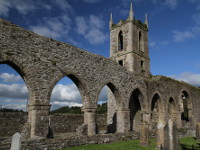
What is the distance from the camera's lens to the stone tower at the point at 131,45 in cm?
2075

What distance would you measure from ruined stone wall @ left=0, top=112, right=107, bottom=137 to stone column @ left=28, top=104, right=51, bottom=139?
212 inches

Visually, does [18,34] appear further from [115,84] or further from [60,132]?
[60,132]

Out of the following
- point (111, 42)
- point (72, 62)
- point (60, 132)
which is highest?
point (111, 42)

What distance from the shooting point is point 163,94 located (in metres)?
19.0

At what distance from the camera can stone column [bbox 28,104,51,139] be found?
9.74 m

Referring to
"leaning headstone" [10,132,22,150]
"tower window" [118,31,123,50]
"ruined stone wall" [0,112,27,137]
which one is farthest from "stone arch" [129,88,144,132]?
"leaning headstone" [10,132,22,150]

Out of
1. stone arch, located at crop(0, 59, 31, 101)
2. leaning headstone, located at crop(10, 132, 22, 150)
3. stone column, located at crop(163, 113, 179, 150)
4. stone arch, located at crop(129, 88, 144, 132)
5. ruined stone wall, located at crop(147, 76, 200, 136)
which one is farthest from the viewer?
ruined stone wall, located at crop(147, 76, 200, 136)

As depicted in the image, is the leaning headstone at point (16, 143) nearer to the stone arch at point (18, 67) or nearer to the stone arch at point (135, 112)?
the stone arch at point (18, 67)

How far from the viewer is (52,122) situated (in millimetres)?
16719

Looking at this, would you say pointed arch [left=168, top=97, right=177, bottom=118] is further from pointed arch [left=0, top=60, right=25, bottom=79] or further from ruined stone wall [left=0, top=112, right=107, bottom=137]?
pointed arch [left=0, top=60, right=25, bottom=79]

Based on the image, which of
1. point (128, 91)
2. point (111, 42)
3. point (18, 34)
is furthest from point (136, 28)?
point (18, 34)

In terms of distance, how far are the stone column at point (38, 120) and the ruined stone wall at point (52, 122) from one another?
5.37 m

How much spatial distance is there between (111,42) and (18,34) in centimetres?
1407

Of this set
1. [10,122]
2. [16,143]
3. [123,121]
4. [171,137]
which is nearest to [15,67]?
[16,143]
